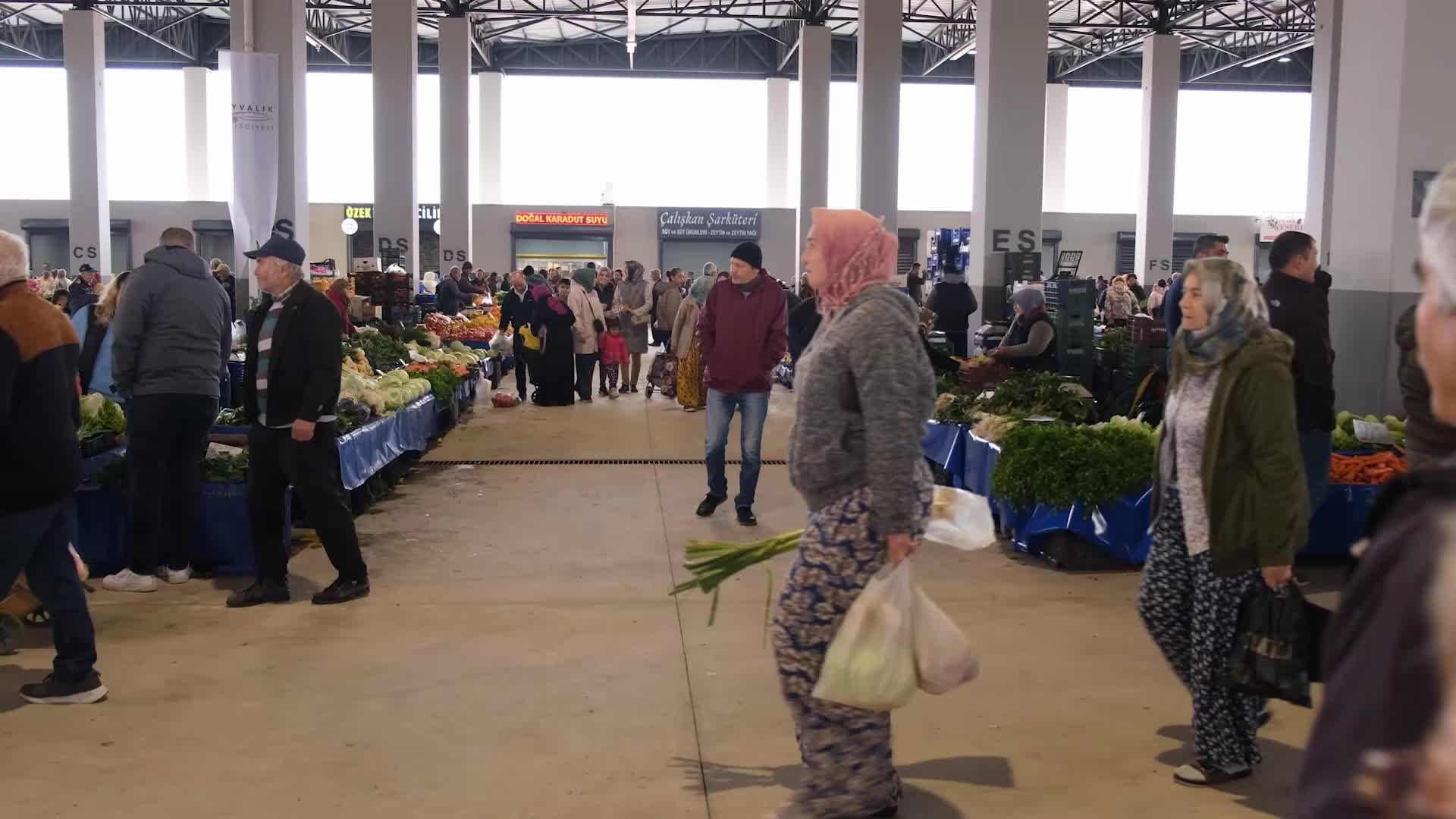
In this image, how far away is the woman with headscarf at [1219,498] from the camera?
3664 mm

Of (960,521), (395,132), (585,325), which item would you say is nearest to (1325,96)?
(585,325)

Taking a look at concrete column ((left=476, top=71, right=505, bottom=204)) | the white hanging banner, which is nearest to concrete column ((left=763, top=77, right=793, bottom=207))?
concrete column ((left=476, top=71, right=505, bottom=204))

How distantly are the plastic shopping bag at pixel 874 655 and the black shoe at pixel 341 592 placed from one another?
11.3 ft

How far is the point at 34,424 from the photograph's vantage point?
438cm

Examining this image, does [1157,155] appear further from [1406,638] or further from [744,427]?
[1406,638]

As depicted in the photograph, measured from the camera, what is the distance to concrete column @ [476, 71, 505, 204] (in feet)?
117

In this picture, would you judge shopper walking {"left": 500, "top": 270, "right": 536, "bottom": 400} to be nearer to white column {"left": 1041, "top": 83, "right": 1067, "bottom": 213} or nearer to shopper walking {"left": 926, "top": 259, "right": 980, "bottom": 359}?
shopper walking {"left": 926, "top": 259, "right": 980, "bottom": 359}

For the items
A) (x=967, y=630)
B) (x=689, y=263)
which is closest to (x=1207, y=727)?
(x=967, y=630)

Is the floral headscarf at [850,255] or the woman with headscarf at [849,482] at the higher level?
the floral headscarf at [850,255]

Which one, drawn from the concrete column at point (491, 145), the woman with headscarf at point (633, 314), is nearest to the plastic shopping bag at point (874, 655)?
the woman with headscarf at point (633, 314)

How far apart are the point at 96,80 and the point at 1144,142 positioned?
20.0 m

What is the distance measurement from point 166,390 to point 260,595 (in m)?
1.01

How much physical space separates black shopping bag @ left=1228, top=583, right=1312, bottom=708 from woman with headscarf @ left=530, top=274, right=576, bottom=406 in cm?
1191

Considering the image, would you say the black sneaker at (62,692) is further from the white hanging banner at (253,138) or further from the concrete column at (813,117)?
the concrete column at (813,117)
